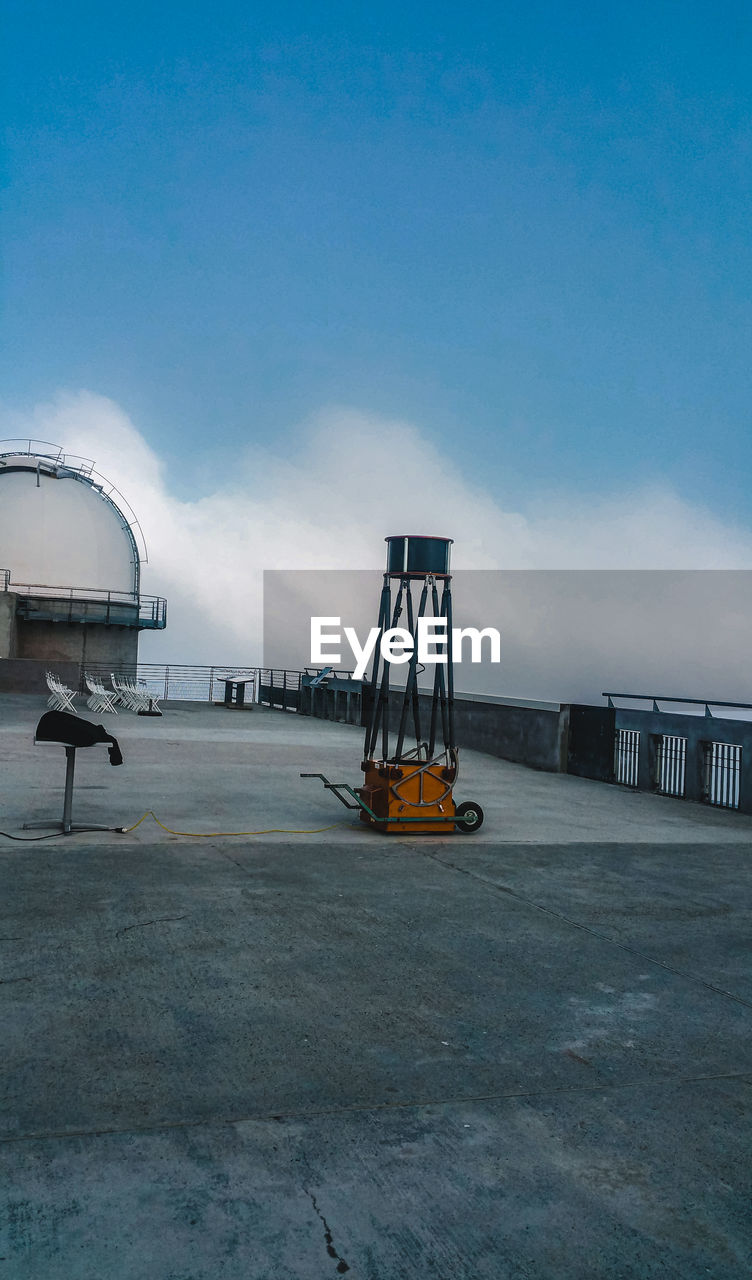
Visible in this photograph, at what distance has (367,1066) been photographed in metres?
3.90

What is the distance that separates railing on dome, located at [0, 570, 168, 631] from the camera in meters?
40.0

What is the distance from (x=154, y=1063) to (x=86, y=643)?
40057 mm

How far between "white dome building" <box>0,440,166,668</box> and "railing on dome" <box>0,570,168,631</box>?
5 cm

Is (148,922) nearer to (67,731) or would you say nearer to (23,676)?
(67,731)

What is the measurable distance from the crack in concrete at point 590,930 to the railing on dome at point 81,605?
35045 mm

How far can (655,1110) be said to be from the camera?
362 centimetres

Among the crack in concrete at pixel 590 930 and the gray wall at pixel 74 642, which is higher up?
the gray wall at pixel 74 642

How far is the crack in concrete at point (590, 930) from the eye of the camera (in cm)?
511

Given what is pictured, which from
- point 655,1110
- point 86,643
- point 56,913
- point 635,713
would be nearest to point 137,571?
point 86,643

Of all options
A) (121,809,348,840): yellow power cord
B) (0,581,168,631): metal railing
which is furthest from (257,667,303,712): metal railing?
(121,809,348,840): yellow power cord

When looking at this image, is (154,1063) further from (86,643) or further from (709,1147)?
(86,643)

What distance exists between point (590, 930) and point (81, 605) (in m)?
38.4

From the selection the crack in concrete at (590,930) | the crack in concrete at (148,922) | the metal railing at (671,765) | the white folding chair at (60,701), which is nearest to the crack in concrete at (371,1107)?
the crack in concrete at (590,930)

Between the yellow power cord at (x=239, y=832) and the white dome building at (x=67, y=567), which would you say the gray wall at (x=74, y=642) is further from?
the yellow power cord at (x=239, y=832)
